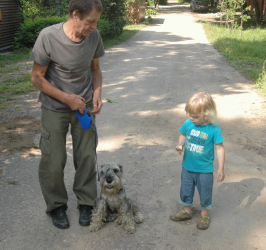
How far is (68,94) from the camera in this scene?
301cm

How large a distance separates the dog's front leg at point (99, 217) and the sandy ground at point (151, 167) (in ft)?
0.23

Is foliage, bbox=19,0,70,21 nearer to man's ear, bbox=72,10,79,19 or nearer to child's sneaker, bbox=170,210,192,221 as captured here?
man's ear, bbox=72,10,79,19

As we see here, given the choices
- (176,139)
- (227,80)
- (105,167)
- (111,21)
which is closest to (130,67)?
(227,80)

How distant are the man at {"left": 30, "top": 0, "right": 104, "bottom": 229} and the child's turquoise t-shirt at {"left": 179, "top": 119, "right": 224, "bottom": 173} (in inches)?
40.3

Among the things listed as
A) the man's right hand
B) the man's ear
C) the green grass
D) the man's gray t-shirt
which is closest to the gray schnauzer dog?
the man's right hand

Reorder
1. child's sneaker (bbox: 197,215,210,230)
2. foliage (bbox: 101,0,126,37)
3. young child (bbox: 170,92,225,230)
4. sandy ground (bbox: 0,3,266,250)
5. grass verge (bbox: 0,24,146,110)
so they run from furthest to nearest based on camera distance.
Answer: foliage (bbox: 101,0,126,37) → grass verge (bbox: 0,24,146,110) → child's sneaker (bbox: 197,215,210,230) → sandy ground (bbox: 0,3,266,250) → young child (bbox: 170,92,225,230)

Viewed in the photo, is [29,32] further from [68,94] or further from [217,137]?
[217,137]

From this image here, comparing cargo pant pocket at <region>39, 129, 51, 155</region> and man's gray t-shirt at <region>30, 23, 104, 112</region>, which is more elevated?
man's gray t-shirt at <region>30, 23, 104, 112</region>

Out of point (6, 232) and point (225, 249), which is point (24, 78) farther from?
point (225, 249)

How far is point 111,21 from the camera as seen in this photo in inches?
661

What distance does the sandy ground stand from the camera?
320cm

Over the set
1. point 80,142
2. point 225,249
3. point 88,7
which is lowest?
point 225,249

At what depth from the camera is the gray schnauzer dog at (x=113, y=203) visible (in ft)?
10.2

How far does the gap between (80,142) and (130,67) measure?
793cm
